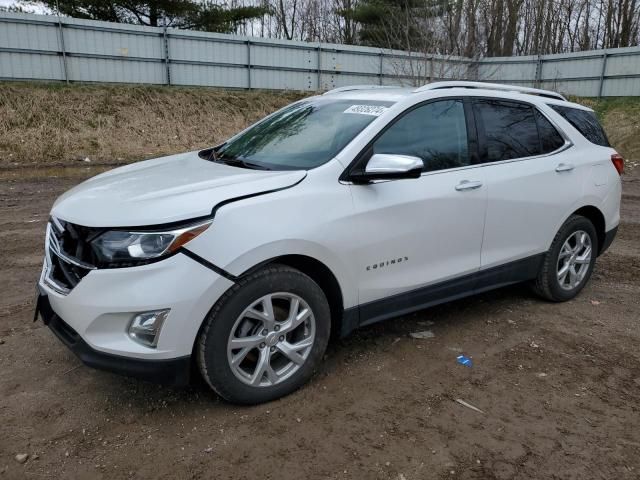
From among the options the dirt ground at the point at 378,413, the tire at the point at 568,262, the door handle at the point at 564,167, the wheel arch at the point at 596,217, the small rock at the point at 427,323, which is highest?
the door handle at the point at 564,167

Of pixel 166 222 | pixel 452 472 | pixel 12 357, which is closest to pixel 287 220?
pixel 166 222

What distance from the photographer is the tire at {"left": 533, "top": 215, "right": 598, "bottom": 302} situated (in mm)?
4410

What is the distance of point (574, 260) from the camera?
15.2ft

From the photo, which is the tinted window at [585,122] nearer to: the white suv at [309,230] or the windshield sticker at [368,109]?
the white suv at [309,230]

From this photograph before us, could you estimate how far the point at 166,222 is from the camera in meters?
2.61

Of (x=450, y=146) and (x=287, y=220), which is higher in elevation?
(x=450, y=146)

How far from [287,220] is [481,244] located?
1646 mm

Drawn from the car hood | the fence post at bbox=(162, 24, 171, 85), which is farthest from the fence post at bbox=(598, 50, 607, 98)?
the car hood

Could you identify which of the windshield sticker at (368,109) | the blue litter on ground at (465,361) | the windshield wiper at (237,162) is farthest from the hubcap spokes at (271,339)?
the windshield sticker at (368,109)

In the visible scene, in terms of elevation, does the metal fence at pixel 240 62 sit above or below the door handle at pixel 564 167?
above

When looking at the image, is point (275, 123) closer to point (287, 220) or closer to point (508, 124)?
point (287, 220)

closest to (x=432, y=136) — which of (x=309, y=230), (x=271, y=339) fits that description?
(x=309, y=230)

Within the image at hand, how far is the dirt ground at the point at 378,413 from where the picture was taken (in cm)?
255

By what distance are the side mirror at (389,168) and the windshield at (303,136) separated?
0.25 m
